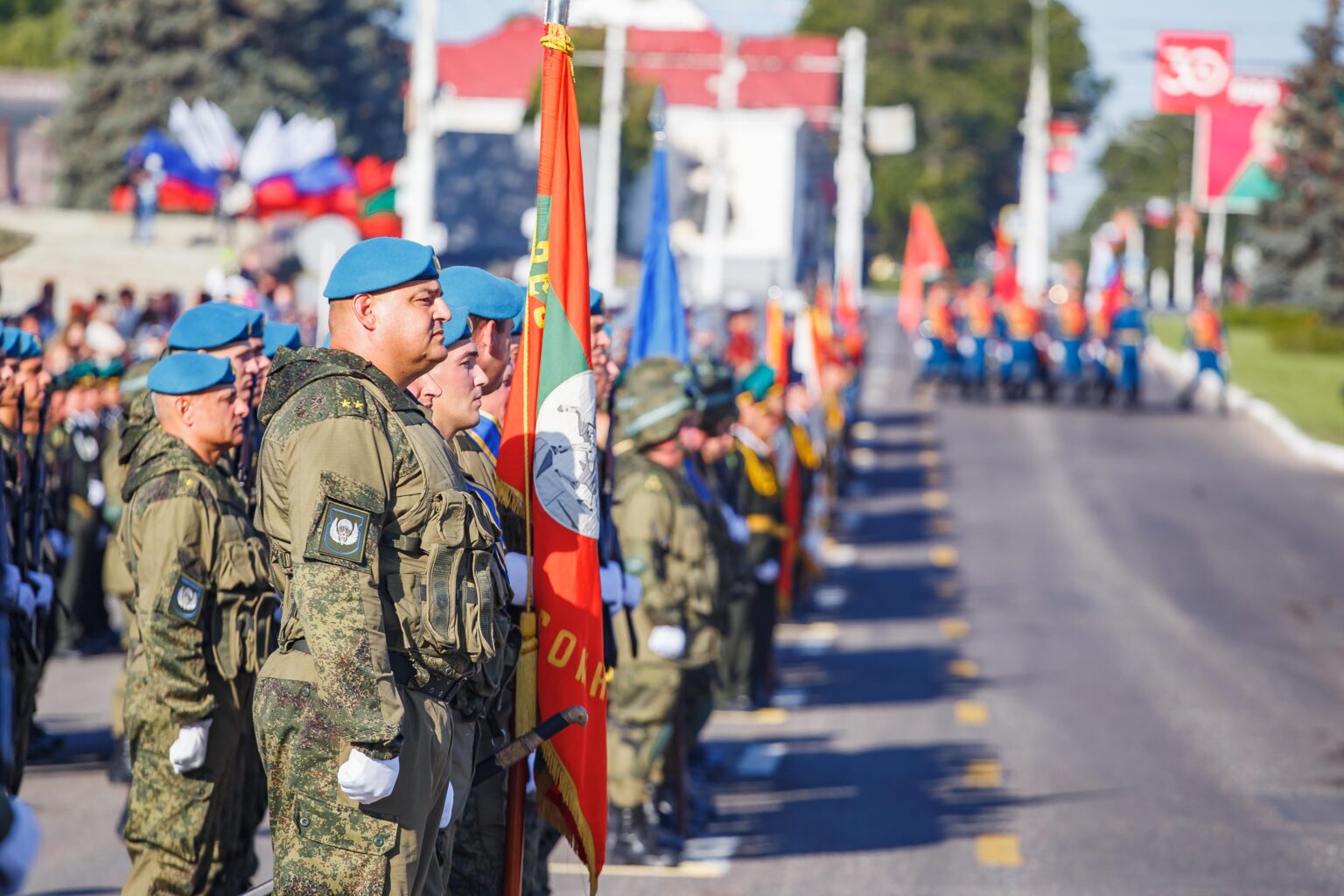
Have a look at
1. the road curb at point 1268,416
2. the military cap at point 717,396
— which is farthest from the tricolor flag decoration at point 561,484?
the road curb at point 1268,416

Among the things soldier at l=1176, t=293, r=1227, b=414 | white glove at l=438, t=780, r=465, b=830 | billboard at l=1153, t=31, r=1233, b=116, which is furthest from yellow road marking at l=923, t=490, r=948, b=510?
billboard at l=1153, t=31, r=1233, b=116

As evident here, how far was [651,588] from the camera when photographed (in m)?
8.27

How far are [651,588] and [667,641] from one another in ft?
1.06

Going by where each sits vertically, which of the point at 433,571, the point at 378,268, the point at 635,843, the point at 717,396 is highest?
the point at 378,268

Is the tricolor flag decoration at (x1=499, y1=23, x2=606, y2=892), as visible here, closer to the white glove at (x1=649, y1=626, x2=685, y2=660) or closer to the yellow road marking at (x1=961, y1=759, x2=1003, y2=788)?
the white glove at (x1=649, y1=626, x2=685, y2=660)

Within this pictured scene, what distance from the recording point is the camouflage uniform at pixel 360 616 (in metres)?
4.32

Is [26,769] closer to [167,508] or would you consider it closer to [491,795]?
[167,508]

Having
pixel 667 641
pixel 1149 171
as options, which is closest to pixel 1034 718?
pixel 667 641

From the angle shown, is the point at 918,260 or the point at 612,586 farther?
the point at 918,260

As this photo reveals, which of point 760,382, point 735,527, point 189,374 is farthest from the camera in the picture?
point 760,382

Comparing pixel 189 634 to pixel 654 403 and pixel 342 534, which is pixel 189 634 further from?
pixel 654 403

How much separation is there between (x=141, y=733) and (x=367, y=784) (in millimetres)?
→ 1963

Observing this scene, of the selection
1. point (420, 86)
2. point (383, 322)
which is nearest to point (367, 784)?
point (383, 322)

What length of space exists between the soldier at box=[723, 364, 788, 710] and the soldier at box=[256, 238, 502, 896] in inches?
273
